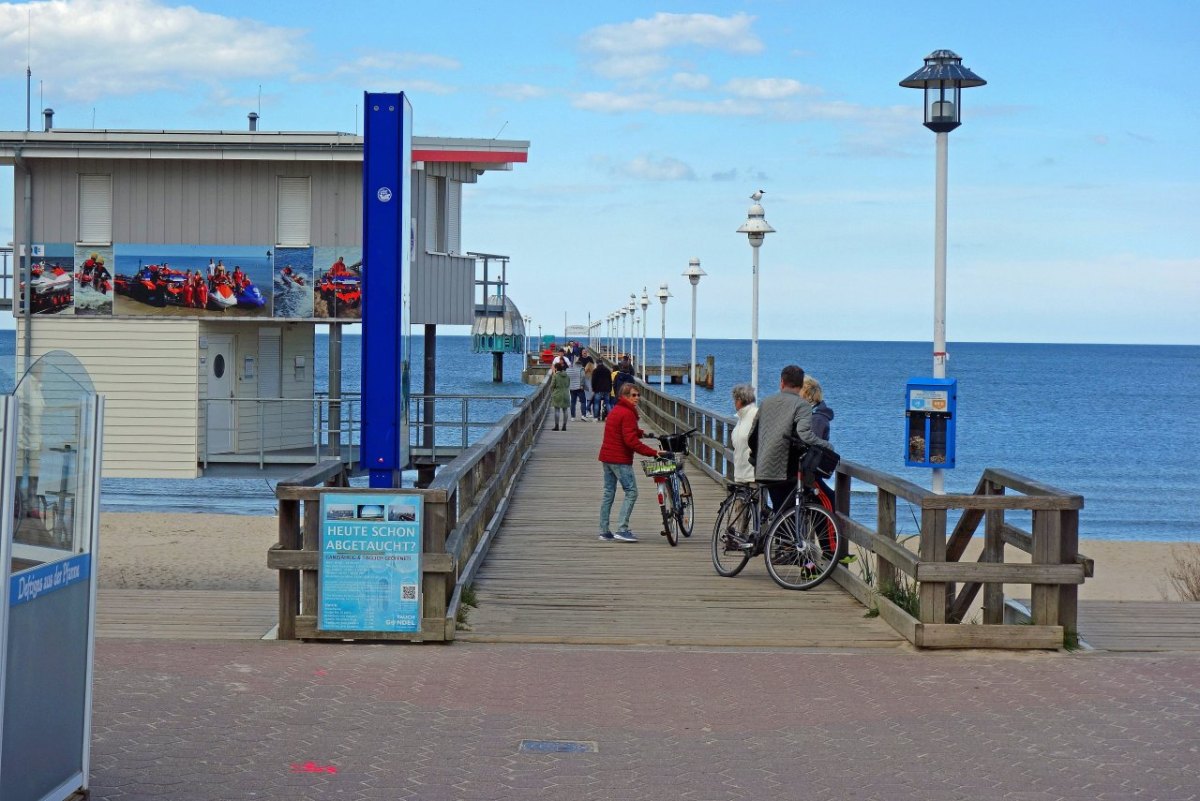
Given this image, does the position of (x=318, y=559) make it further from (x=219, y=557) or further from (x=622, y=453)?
(x=219, y=557)

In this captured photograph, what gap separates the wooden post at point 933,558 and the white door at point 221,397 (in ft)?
65.1

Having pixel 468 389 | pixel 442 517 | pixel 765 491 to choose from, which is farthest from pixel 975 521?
pixel 468 389

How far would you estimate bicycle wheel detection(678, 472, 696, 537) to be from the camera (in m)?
15.0

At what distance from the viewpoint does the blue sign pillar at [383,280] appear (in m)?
10.7

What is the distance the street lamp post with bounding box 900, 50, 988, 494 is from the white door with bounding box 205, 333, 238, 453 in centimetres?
1797

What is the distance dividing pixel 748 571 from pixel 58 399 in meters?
8.12

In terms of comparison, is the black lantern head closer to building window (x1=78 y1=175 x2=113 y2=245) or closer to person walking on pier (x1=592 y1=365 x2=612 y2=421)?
building window (x1=78 y1=175 x2=113 y2=245)

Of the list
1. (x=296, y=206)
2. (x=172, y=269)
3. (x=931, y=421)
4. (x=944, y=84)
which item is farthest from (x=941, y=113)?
(x=172, y=269)

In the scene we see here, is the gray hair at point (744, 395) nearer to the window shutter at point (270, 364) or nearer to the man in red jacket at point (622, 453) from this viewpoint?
the man in red jacket at point (622, 453)

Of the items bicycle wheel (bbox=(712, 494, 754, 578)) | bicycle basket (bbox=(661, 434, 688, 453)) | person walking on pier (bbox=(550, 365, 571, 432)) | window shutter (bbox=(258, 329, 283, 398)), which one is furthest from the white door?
bicycle wheel (bbox=(712, 494, 754, 578))

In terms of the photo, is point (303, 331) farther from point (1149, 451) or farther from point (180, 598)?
point (1149, 451)

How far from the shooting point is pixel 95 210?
27219 mm

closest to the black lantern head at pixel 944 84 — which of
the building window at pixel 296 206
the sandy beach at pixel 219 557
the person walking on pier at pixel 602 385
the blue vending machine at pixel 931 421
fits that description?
the blue vending machine at pixel 931 421

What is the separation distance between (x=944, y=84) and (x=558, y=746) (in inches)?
277
